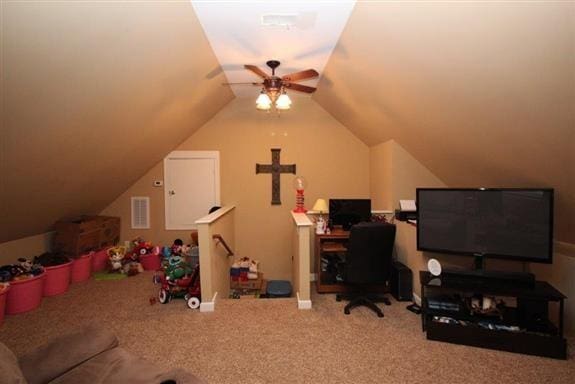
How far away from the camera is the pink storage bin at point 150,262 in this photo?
3.96 meters

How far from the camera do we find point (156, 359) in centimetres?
198

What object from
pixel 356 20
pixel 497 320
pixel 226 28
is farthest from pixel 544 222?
pixel 226 28

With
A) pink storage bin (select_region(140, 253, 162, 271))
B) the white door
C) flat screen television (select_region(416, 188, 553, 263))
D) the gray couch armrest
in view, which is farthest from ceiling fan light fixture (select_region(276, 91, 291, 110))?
pink storage bin (select_region(140, 253, 162, 271))

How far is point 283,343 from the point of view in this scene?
2139mm

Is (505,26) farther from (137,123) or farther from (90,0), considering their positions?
(137,123)

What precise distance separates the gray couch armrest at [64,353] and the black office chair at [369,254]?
1982 millimetres

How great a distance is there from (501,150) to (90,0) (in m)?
2.98

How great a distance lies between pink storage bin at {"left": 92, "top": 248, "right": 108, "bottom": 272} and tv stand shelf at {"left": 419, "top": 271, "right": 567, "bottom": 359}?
4350mm

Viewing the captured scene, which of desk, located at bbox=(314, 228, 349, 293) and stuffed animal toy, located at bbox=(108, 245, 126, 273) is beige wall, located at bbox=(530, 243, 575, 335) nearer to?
desk, located at bbox=(314, 228, 349, 293)

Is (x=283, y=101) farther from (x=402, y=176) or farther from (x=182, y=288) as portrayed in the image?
(x=182, y=288)

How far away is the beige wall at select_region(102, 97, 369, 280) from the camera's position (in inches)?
168

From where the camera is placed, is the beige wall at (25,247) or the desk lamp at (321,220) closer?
the beige wall at (25,247)

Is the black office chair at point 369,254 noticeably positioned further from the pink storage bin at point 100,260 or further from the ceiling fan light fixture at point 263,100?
the pink storage bin at point 100,260

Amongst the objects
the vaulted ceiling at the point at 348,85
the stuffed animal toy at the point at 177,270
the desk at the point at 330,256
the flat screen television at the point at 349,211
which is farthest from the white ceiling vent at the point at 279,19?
the stuffed animal toy at the point at 177,270
